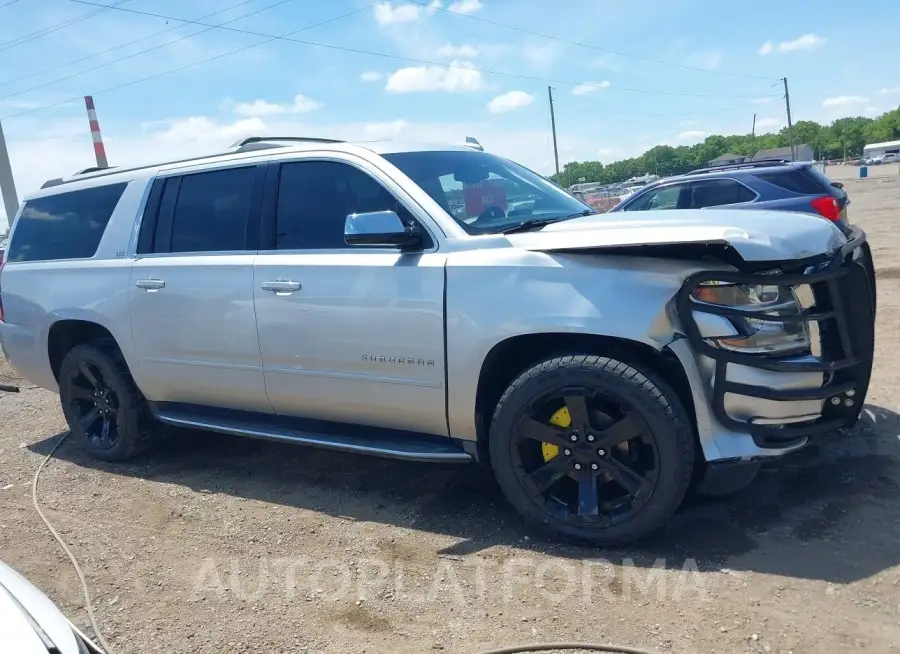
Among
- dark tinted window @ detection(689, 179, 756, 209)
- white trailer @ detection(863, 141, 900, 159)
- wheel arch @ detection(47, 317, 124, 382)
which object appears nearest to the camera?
wheel arch @ detection(47, 317, 124, 382)

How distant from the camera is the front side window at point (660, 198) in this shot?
33.2 ft

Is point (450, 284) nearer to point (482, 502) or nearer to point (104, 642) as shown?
point (482, 502)

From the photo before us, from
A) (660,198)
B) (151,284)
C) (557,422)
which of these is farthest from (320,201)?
(660,198)

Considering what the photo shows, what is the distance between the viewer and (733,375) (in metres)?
2.91

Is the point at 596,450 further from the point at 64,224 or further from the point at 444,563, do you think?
the point at 64,224

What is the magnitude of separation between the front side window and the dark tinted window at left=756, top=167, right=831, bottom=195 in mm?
1147

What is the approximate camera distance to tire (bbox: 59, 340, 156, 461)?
4820 mm

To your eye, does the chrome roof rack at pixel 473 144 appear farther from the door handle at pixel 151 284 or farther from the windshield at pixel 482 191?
the door handle at pixel 151 284

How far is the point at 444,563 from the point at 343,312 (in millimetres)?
1317

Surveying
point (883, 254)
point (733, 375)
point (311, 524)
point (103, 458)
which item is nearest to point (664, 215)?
point (733, 375)

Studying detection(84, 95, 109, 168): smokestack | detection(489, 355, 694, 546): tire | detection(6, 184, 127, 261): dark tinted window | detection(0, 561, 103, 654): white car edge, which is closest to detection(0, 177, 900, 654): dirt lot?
detection(489, 355, 694, 546): tire

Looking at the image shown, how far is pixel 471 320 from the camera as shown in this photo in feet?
10.9

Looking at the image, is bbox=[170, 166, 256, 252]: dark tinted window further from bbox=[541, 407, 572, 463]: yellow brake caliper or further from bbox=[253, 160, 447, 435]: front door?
bbox=[541, 407, 572, 463]: yellow brake caliper

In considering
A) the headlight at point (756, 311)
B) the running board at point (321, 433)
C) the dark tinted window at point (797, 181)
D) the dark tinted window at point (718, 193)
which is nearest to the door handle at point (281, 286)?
the running board at point (321, 433)
